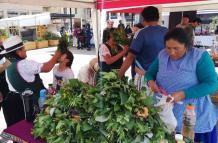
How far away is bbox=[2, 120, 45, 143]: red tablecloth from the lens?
5.31ft

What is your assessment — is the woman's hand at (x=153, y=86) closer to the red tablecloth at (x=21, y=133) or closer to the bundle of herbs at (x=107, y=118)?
the bundle of herbs at (x=107, y=118)

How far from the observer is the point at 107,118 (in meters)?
1.27

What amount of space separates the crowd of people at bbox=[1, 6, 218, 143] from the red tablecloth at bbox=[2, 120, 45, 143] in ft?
1.21

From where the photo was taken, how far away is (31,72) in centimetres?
207

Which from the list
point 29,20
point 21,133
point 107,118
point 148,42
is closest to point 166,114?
point 107,118

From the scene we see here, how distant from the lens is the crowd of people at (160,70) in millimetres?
1631

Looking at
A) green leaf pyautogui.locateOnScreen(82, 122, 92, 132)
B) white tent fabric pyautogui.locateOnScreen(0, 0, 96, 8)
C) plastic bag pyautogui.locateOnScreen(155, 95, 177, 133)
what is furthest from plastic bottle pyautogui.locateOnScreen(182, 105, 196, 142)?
white tent fabric pyautogui.locateOnScreen(0, 0, 96, 8)

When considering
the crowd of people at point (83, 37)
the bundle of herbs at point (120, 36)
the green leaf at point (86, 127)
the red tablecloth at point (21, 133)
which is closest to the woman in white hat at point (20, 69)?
the red tablecloth at point (21, 133)

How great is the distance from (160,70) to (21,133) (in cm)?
99

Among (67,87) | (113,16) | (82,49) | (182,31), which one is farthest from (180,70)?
(113,16)

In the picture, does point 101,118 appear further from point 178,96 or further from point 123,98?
point 178,96

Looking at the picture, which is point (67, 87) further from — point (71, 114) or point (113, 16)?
point (113, 16)

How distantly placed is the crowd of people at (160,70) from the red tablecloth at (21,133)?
1.21 feet

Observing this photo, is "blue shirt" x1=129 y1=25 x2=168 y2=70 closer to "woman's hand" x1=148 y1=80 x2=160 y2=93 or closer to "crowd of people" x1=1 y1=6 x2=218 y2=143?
"crowd of people" x1=1 y1=6 x2=218 y2=143
